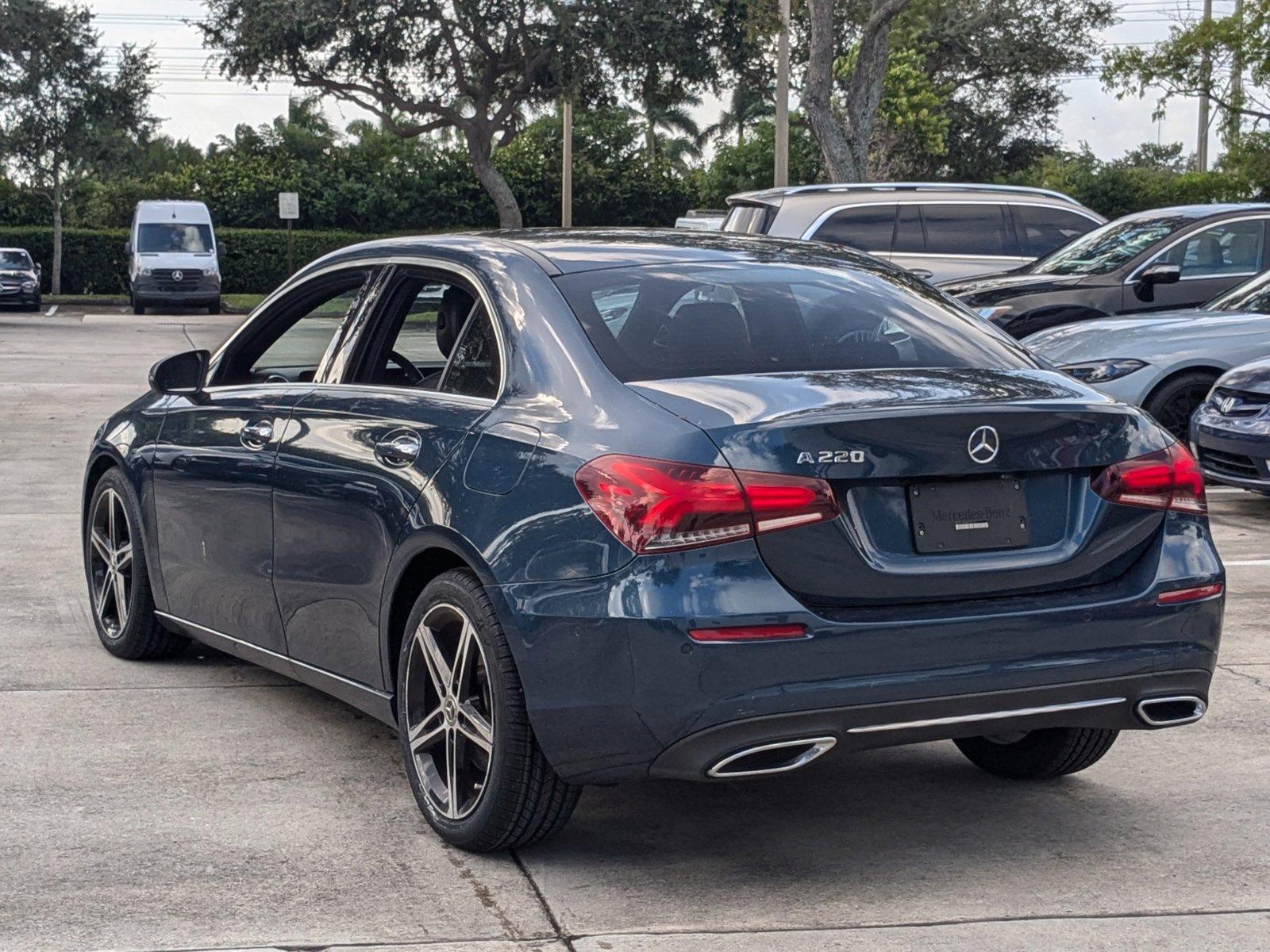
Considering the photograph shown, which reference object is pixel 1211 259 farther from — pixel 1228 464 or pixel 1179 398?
pixel 1228 464

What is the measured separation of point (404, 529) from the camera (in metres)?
4.72

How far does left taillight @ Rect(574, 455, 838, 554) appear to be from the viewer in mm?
4012

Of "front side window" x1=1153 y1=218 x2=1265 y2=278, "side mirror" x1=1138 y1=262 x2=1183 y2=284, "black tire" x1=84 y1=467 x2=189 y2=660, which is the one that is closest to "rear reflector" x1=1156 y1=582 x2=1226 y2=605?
"black tire" x1=84 y1=467 x2=189 y2=660

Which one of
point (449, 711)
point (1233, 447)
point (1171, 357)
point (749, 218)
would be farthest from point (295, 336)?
point (749, 218)

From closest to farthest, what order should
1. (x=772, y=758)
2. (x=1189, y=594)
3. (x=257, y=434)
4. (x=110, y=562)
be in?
1. (x=772, y=758)
2. (x=1189, y=594)
3. (x=257, y=434)
4. (x=110, y=562)

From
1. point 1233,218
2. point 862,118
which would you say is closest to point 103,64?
point 862,118

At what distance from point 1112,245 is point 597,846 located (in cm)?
1116

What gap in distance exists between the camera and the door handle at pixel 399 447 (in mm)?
4801

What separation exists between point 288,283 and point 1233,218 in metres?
10.3

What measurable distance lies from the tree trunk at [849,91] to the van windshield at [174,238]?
15999mm

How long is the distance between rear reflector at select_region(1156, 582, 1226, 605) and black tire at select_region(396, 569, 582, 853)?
1.49 m

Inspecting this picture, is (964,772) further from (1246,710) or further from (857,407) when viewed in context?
(857,407)

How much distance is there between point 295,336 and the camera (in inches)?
240

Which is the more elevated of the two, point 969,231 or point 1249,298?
point 969,231
